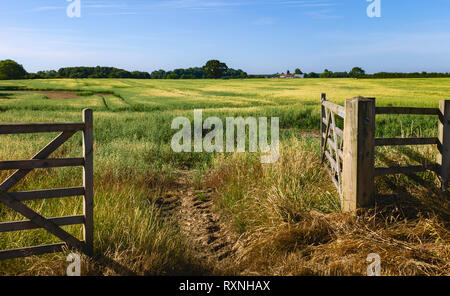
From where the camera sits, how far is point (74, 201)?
531cm

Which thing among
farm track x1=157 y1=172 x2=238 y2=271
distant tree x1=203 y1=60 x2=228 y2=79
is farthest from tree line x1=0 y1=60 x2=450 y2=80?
farm track x1=157 y1=172 x2=238 y2=271

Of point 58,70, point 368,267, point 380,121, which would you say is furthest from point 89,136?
point 58,70

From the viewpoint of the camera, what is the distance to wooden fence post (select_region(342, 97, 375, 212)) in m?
4.90

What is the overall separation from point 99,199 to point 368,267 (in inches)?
151

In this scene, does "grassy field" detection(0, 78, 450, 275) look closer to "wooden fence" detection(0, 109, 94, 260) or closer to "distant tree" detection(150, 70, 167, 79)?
"wooden fence" detection(0, 109, 94, 260)

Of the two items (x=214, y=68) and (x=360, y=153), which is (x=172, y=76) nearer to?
(x=214, y=68)

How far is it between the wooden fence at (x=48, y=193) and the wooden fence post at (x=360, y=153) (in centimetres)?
328

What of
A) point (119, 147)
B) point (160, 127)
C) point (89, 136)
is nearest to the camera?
point (89, 136)

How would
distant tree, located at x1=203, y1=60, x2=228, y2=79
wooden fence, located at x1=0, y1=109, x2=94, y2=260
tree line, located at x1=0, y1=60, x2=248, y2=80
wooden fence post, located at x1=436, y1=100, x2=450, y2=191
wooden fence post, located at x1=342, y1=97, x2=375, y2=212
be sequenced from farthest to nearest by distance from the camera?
distant tree, located at x1=203, y1=60, x2=228, y2=79, tree line, located at x1=0, y1=60, x2=248, y2=80, wooden fence post, located at x1=436, y1=100, x2=450, y2=191, wooden fence post, located at x1=342, y1=97, x2=375, y2=212, wooden fence, located at x1=0, y1=109, x2=94, y2=260

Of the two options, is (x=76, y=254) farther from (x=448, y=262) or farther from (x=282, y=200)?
(x=448, y=262)

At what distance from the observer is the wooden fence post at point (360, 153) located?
4.90m

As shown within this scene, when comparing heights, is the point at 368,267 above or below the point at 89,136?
below

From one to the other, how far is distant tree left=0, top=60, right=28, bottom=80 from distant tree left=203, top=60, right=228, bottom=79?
5351cm
